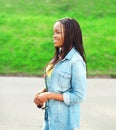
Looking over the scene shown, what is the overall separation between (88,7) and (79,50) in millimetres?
13002

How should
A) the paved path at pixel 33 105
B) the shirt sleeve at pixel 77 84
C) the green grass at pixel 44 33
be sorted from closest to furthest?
the shirt sleeve at pixel 77 84 → the paved path at pixel 33 105 → the green grass at pixel 44 33

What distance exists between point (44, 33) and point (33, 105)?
5.92 m

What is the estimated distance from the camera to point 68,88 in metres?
3.47

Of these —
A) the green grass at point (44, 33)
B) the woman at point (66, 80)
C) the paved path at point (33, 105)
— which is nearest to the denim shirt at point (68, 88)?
the woman at point (66, 80)

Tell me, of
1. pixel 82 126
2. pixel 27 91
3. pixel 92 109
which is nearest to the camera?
pixel 82 126

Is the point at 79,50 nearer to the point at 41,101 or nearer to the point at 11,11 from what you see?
the point at 41,101

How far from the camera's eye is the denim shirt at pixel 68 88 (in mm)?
3432

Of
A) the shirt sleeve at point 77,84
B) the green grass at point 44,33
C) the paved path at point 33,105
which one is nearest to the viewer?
the shirt sleeve at point 77,84

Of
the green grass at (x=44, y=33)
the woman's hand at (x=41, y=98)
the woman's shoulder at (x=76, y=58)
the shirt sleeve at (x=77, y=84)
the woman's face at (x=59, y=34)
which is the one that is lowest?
the green grass at (x=44, y=33)

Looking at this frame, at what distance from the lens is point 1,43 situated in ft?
43.1

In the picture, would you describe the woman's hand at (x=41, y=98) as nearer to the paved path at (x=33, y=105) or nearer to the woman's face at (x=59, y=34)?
the woman's face at (x=59, y=34)

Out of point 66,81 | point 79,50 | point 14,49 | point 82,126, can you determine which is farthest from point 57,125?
point 14,49

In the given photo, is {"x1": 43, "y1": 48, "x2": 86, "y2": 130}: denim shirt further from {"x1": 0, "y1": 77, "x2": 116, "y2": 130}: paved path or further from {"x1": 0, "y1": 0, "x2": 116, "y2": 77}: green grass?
{"x1": 0, "y1": 0, "x2": 116, "y2": 77}: green grass

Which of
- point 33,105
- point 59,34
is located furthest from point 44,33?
point 59,34
